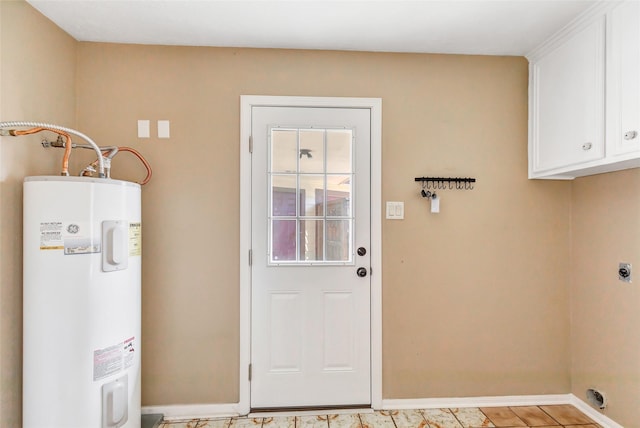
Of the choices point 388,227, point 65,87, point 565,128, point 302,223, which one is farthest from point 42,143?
point 565,128

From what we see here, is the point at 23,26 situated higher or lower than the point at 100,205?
higher

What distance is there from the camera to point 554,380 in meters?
2.30

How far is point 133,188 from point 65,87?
2.83ft

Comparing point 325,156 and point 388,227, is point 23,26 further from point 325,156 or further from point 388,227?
point 388,227

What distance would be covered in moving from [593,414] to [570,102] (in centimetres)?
192

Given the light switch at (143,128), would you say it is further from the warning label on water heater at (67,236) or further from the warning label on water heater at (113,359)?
the warning label on water heater at (113,359)

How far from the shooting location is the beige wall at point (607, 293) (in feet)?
6.18

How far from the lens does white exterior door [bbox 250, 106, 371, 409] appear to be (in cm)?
220

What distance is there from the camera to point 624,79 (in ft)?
5.34

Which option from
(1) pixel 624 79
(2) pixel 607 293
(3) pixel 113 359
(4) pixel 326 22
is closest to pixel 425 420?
(2) pixel 607 293

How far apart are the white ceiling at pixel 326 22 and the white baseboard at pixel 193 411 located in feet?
7.57

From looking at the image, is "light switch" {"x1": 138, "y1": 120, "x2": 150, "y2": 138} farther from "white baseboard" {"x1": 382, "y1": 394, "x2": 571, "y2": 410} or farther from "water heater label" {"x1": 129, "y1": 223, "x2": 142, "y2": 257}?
"white baseboard" {"x1": 382, "y1": 394, "x2": 571, "y2": 410}

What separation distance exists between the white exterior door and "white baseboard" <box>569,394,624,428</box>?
4.53ft

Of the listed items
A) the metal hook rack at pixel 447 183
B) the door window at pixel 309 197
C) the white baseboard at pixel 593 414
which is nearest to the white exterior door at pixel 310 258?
the door window at pixel 309 197
